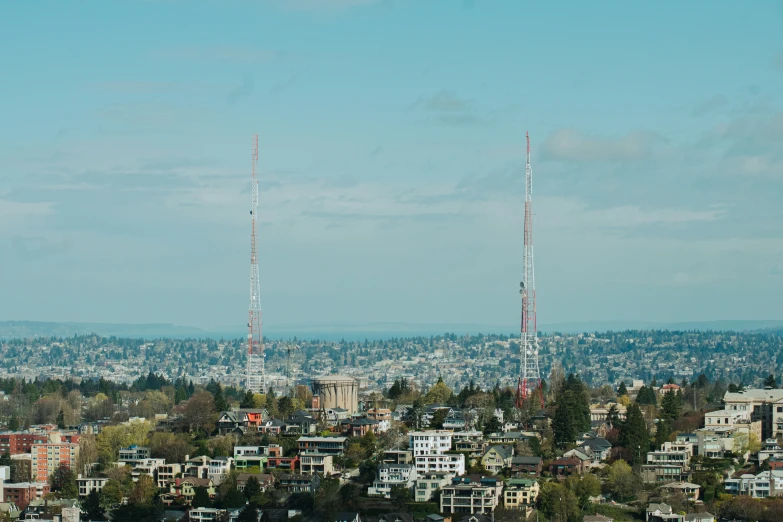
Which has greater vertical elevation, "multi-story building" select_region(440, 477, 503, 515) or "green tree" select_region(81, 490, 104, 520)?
"multi-story building" select_region(440, 477, 503, 515)

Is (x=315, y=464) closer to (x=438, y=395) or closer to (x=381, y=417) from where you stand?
(x=381, y=417)

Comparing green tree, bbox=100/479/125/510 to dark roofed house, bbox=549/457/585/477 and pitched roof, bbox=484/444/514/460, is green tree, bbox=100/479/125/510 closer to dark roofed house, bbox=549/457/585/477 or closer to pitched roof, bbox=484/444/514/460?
pitched roof, bbox=484/444/514/460

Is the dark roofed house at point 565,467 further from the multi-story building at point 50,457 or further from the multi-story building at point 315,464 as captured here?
the multi-story building at point 50,457

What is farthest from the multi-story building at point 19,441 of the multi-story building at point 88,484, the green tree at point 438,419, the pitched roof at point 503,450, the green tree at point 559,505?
the green tree at point 559,505

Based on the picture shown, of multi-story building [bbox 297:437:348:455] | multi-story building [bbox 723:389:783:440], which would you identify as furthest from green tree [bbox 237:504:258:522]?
multi-story building [bbox 723:389:783:440]

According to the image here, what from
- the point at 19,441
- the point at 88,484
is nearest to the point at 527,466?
the point at 88,484

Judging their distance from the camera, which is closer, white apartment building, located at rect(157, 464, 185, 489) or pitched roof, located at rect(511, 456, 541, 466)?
pitched roof, located at rect(511, 456, 541, 466)
